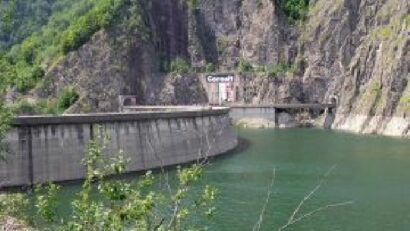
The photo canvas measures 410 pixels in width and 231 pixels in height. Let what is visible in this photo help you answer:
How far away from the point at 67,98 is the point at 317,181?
97.9 meters

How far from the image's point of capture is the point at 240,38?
7215 inches

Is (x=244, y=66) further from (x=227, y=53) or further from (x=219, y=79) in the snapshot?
(x=219, y=79)

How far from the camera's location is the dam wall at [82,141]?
6556 centimetres

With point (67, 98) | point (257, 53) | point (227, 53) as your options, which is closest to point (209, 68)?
point (227, 53)

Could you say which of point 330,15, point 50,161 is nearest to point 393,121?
point 330,15

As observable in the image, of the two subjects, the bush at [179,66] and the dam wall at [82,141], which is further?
the bush at [179,66]

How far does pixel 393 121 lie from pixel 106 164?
126 meters

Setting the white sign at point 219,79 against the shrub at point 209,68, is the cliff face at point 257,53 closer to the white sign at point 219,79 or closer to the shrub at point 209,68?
the shrub at point 209,68

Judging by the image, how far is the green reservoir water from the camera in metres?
50.8

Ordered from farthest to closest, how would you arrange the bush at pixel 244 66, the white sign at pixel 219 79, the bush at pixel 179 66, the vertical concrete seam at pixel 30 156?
the bush at pixel 244 66 < the bush at pixel 179 66 < the white sign at pixel 219 79 < the vertical concrete seam at pixel 30 156

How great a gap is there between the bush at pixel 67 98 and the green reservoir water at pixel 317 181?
52.0 meters

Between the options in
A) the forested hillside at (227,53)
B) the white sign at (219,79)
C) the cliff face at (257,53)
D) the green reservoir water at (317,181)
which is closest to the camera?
the green reservoir water at (317,181)

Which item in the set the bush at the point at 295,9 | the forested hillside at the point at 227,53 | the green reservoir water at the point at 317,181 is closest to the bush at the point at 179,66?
the forested hillside at the point at 227,53

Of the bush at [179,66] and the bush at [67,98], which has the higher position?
the bush at [179,66]
